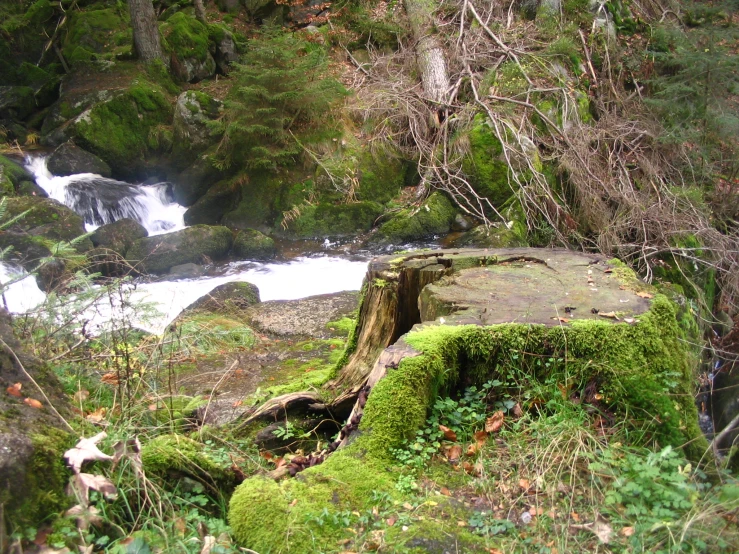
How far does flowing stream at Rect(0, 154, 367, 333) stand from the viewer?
28.1 feet

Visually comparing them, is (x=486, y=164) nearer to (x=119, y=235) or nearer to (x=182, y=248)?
(x=182, y=248)

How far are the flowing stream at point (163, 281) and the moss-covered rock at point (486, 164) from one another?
2450mm

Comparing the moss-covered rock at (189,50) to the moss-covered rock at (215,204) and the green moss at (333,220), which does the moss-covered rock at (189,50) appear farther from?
the green moss at (333,220)

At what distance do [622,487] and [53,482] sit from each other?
218cm

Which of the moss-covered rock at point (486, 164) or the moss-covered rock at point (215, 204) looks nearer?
the moss-covered rock at point (486, 164)

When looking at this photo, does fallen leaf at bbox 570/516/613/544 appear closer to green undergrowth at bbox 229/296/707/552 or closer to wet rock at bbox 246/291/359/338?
green undergrowth at bbox 229/296/707/552

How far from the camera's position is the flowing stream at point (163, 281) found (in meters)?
8.55

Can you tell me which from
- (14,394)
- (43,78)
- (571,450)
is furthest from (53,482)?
(43,78)

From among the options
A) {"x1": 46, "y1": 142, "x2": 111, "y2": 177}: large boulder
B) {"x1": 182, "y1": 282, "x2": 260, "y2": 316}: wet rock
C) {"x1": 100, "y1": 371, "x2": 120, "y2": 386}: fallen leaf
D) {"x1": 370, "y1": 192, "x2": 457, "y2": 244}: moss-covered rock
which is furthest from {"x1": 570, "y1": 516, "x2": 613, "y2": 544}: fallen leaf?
{"x1": 46, "y1": 142, "x2": 111, "y2": 177}: large boulder

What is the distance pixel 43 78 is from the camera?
14.5m

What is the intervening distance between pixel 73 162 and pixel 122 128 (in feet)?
4.36

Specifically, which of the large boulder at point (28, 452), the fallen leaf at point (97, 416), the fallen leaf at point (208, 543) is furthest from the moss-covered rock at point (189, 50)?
the fallen leaf at point (208, 543)

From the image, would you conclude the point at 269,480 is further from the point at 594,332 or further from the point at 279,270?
the point at 279,270

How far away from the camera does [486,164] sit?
9758 mm
